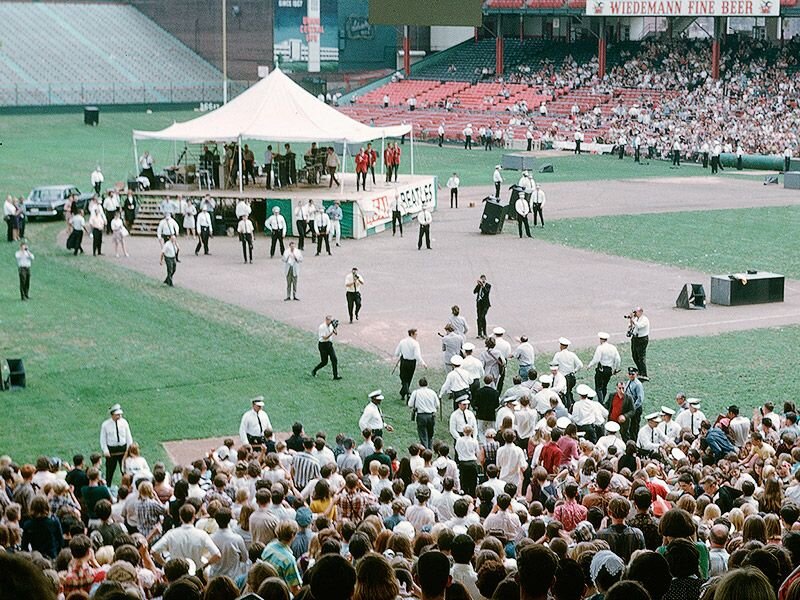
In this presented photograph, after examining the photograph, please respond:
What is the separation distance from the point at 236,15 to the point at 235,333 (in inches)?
2714

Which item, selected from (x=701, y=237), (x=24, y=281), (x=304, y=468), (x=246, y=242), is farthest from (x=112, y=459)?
(x=701, y=237)

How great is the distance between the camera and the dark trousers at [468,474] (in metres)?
15.8

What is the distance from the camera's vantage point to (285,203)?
37875 mm

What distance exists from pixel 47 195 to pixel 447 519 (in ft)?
98.6

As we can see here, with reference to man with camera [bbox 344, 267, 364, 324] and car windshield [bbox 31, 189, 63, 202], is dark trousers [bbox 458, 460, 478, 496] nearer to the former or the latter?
man with camera [bbox 344, 267, 364, 324]

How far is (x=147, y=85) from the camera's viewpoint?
87750 millimetres

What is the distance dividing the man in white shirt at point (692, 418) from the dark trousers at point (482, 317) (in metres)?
7.46

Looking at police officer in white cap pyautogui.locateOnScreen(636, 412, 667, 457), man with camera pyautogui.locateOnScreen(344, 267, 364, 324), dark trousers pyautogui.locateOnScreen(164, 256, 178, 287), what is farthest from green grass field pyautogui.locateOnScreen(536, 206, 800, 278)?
police officer in white cap pyautogui.locateOnScreen(636, 412, 667, 457)

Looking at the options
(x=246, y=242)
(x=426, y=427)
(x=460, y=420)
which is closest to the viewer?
(x=460, y=420)

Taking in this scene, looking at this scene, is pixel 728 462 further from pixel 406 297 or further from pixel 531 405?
pixel 406 297

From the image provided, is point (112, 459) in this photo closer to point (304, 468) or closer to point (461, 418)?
point (304, 468)

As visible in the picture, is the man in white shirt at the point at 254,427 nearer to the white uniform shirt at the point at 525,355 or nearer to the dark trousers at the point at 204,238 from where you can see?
the white uniform shirt at the point at 525,355

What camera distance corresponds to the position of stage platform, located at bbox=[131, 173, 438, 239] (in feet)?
124

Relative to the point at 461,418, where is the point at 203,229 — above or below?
above
